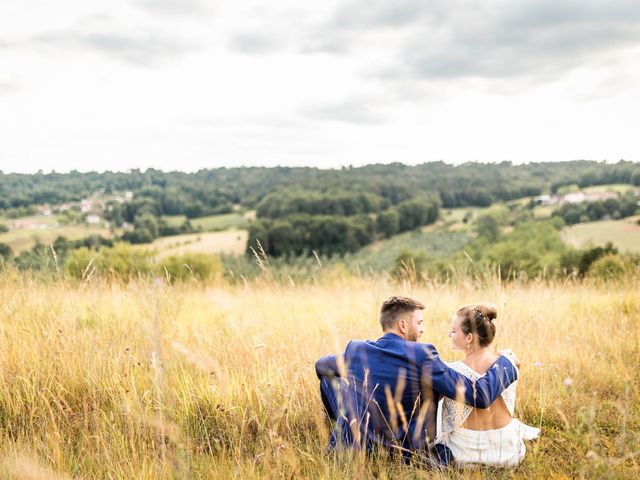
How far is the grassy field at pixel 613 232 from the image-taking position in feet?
154

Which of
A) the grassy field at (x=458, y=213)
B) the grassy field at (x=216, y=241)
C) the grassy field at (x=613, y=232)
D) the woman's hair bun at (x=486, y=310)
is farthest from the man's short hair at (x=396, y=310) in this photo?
the grassy field at (x=458, y=213)

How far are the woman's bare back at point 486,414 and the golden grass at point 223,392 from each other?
28 centimetres

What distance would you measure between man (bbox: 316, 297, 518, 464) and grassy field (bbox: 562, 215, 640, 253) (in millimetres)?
47206

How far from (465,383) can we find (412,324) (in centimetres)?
48

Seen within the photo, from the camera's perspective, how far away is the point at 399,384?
117 inches

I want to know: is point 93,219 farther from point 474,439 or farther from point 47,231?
point 474,439

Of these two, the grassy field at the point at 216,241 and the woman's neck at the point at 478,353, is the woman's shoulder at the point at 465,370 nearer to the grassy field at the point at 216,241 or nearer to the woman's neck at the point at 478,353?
the woman's neck at the point at 478,353

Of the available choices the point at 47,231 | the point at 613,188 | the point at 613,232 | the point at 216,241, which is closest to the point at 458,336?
the point at 47,231

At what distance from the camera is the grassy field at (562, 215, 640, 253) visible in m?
46.9

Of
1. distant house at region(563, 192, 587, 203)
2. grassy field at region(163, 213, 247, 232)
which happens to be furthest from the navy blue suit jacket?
distant house at region(563, 192, 587, 203)

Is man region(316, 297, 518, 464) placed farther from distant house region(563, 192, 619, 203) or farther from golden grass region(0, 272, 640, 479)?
distant house region(563, 192, 619, 203)

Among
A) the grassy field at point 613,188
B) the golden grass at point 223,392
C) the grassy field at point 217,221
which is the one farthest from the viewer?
the grassy field at point 217,221

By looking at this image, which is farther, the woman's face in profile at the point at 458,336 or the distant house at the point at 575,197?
the distant house at the point at 575,197

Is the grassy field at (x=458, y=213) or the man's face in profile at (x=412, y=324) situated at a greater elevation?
the man's face in profile at (x=412, y=324)
